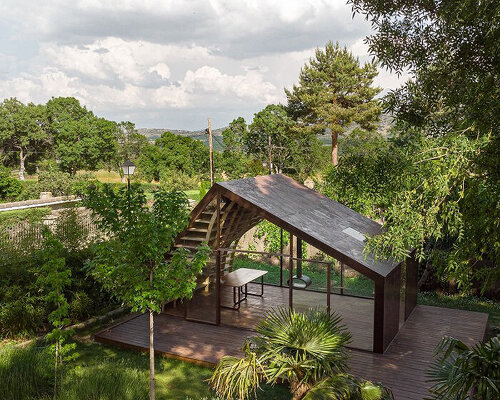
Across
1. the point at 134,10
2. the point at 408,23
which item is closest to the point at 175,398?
the point at 408,23

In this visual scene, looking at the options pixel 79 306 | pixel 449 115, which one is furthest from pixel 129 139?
pixel 449 115

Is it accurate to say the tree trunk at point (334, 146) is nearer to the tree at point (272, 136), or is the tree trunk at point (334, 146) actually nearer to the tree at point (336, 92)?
the tree at point (336, 92)

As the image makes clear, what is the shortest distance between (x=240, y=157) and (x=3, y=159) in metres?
30.3

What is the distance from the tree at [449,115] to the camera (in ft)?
20.2

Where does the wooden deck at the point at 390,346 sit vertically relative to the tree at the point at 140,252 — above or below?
below

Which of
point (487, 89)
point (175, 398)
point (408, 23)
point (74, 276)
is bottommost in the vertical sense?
point (175, 398)

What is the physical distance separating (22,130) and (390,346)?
5196 centimetres

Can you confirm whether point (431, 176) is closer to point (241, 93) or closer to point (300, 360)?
point (300, 360)

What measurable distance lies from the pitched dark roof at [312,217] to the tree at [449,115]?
128 centimetres

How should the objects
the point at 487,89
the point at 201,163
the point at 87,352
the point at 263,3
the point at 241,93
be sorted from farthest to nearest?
1. the point at 201,163
2. the point at 241,93
3. the point at 263,3
4. the point at 87,352
5. the point at 487,89

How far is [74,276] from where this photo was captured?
10.4m

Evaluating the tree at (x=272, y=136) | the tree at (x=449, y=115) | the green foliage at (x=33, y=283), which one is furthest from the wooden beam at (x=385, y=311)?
the tree at (x=272, y=136)

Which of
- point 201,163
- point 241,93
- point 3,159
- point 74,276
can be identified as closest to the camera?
point 74,276

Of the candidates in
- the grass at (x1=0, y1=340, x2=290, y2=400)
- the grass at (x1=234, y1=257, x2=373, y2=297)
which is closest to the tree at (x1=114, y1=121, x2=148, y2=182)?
the grass at (x1=234, y1=257, x2=373, y2=297)
